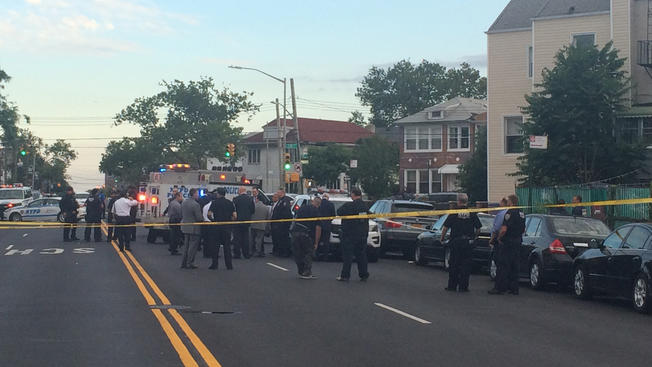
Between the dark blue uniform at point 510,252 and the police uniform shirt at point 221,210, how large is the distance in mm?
6674

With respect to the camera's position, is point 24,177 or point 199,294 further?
point 24,177

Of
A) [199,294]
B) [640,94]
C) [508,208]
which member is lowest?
[199,294]

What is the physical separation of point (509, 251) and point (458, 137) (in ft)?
161

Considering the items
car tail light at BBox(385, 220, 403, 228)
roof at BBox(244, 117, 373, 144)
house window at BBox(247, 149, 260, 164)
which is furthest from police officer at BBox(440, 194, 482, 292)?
house window at BBox(247, 149, 260, 164)

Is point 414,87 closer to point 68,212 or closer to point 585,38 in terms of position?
point 585,38

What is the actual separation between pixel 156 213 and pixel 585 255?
Result: 63.2 feet

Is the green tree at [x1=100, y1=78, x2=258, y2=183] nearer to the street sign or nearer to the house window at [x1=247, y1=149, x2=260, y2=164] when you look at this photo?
the house window at [x1=247, y1=149, x2=260, y2=164]

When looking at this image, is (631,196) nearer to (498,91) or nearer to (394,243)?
(394,243)

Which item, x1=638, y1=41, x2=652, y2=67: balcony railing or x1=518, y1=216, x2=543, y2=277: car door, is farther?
x1=638, y1=41, x2=652, y2=67: balcony railing

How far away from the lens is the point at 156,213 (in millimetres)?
32656

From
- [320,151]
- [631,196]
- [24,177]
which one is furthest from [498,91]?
[24,177]

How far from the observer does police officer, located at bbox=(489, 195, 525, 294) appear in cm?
1681

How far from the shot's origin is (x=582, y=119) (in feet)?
110

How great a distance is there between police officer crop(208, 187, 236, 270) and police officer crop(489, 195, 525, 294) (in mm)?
6370
